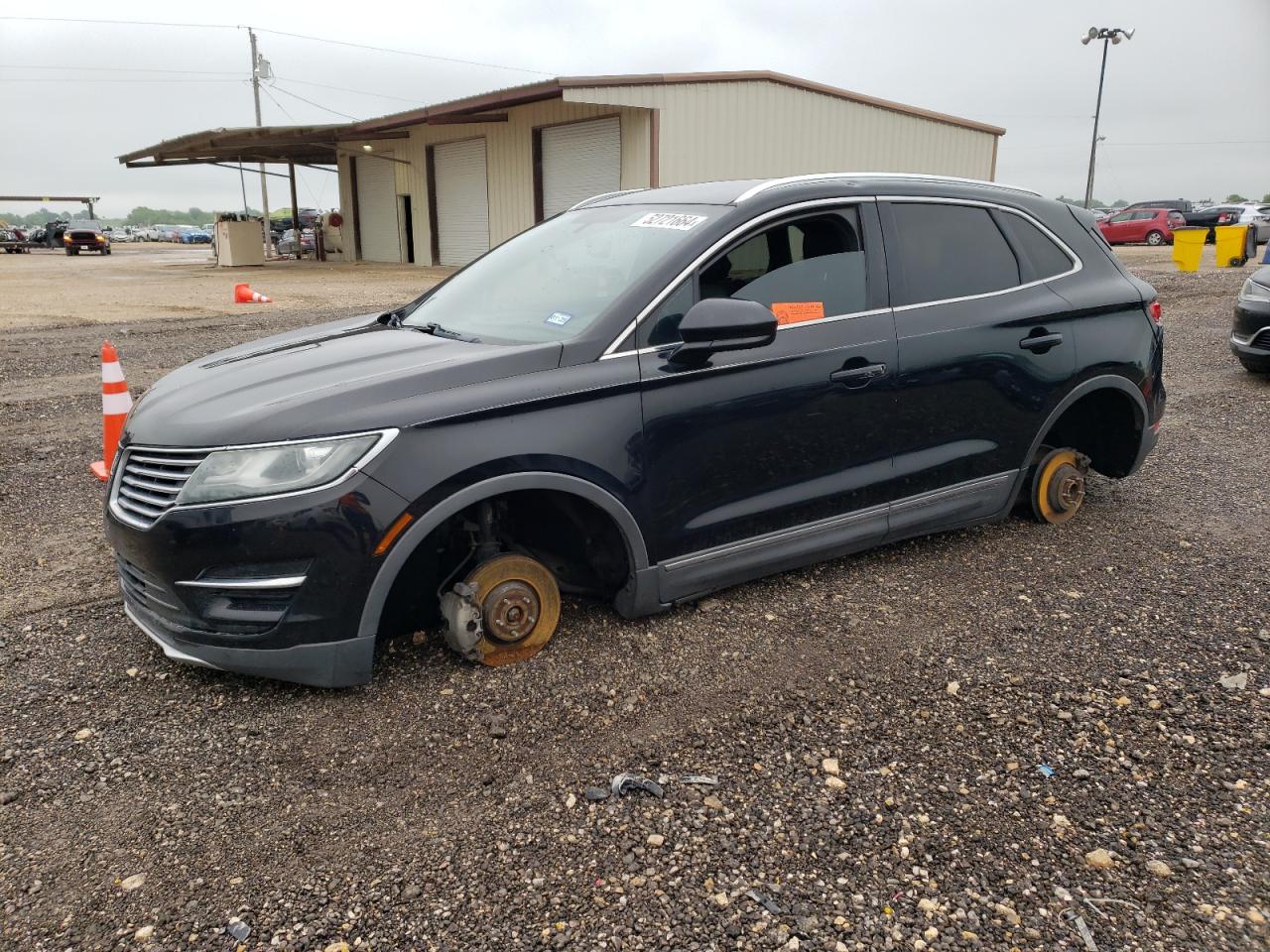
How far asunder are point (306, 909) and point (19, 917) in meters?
0.68

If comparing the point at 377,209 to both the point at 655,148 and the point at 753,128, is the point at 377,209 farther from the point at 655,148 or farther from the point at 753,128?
the point at 753,128

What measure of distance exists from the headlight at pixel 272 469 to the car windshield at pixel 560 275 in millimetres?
861

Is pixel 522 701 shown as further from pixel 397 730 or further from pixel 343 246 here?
pixel 343 246

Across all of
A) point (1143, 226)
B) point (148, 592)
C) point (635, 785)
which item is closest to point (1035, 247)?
point (635, 785)

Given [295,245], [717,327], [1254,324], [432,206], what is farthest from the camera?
[295,245]

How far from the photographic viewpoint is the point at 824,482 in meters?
3.85

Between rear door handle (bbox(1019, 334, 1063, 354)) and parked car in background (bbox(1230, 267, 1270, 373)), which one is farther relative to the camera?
parked car in background (bbox(1230, 267, 1270, 373))

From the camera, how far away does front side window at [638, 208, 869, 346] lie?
3639 mm

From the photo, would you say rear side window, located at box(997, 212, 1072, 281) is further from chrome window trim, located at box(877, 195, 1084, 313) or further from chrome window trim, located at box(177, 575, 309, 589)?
chrome window trim, located at box(177, 575, 309, 589)

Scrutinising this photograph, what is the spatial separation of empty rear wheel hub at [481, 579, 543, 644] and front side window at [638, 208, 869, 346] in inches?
44.6

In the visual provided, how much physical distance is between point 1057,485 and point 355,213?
34.9 metres

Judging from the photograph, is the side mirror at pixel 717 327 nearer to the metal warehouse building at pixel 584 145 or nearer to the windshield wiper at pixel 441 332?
the windshield wiper at pixel 441 332

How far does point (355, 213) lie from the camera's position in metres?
35.8

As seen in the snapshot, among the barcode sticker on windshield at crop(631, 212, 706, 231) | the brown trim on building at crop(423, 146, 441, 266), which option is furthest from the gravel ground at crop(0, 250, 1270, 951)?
the brown trim on building at crop(423, 146, 441, 266)
